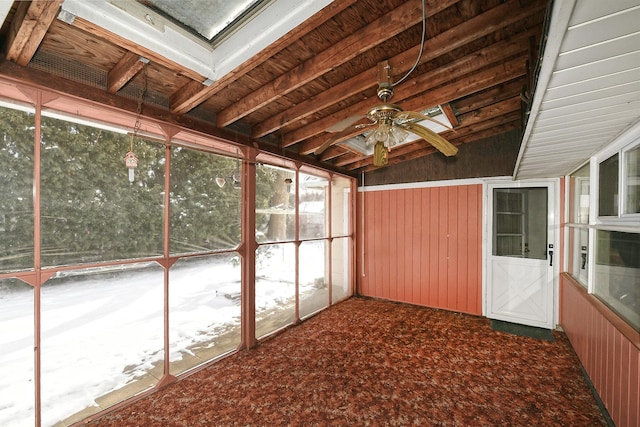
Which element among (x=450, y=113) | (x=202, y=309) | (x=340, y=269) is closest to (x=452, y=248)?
(x=340, y=269)

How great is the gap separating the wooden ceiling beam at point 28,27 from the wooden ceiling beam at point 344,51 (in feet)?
4.58

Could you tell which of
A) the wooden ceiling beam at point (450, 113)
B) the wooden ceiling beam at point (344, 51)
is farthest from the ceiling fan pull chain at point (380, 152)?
the wooden ceiling beam at point (450, 113)

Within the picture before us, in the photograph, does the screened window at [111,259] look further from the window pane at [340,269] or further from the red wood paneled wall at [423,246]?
the red wood paneled wall at [423,246]

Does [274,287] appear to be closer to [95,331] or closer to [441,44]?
[95,331]

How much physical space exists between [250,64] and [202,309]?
8.15 ft

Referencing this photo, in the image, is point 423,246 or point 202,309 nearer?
point 202,309

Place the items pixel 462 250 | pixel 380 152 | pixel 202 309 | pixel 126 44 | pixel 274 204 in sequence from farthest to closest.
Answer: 1. pixel 462 250
2. pixel 274 204
3. pixel 202 309
4. pixel 380 152
5. pixel 126 44

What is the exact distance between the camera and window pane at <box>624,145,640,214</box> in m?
1.93

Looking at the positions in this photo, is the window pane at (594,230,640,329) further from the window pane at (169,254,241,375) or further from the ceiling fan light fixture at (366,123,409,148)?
the window pane at (169,254,241,375)

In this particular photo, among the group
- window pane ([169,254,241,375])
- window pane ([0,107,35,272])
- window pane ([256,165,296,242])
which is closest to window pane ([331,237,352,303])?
window pane ([256,165,296,242])

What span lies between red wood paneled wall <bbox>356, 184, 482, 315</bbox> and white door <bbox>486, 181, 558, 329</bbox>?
206 mm

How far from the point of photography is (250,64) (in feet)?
6.59

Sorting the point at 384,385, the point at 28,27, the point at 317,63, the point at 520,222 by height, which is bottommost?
the point at 384,385

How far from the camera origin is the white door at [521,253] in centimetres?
396
